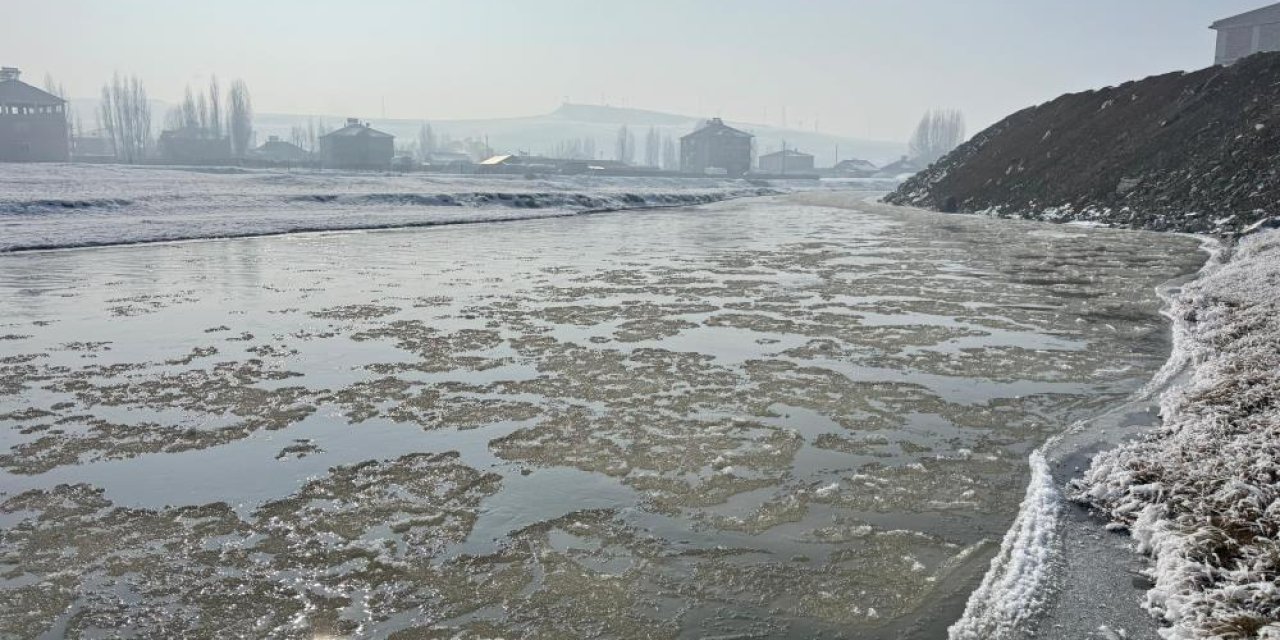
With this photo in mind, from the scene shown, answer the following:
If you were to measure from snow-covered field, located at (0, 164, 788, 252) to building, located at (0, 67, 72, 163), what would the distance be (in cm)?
3098

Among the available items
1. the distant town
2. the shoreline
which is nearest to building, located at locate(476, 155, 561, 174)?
the distant town

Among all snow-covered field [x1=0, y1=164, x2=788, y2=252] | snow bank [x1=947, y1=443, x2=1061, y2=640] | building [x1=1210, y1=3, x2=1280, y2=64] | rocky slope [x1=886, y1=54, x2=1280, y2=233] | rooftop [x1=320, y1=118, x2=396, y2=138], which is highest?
building [x1=1210, y1=3, x2=1280, y2=64]

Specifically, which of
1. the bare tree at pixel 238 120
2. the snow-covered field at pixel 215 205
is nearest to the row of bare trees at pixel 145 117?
the bare tree at pixel 238 120

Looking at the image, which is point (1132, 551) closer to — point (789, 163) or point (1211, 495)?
point (1211, 495)

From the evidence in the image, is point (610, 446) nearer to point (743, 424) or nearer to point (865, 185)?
point (743, 424)

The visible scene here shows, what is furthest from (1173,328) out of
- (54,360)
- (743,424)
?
(54,360)

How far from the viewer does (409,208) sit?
4778 centimetres

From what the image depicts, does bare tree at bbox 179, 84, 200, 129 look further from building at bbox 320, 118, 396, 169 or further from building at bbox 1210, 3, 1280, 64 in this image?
building at bbox 1210, 3, 1280, 64

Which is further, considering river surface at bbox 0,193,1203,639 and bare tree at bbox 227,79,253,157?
bare tree at bbox 227,79,253,157

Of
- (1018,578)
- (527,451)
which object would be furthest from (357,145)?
(1018,578)

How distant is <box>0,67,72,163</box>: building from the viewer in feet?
292

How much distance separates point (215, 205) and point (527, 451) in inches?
1722

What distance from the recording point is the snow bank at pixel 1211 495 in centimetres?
430

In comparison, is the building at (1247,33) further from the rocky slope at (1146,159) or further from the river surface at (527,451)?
the river surface at (527,451)
